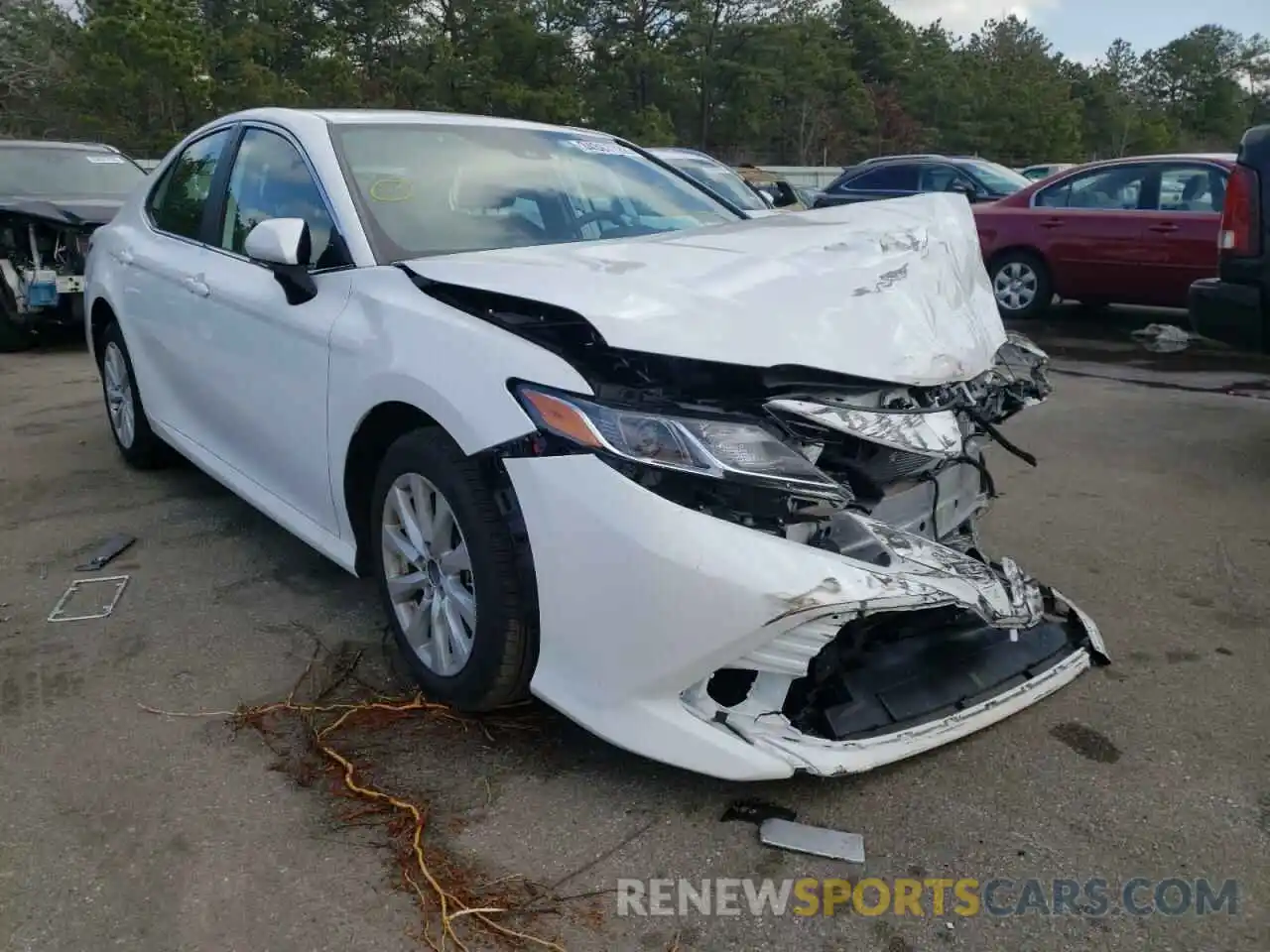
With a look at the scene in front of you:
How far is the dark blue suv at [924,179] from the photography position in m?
12.1

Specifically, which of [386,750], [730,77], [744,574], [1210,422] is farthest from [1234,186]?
[730,77]

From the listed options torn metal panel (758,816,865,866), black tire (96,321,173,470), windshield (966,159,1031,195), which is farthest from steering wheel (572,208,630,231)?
windshield (966,159,1031,195)

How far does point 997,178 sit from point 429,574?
36.8ft

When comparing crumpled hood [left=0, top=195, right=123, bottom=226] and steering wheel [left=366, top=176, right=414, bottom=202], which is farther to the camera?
crumpled hood [left=0, top=195, right=123, bottom=226]

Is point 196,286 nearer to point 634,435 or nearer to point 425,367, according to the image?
point 425,367

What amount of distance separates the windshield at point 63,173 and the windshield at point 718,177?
4.88m

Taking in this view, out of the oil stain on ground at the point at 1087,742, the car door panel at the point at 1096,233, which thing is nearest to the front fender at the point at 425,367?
the oil stain on ground at the point at 1087,742

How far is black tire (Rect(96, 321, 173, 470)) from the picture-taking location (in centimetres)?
490

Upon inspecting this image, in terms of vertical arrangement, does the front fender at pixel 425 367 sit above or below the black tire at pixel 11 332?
above

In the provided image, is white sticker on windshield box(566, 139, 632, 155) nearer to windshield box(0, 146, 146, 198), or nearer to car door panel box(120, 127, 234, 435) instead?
car door panel box(120, 127, 234, 435)

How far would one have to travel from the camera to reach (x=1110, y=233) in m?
9.21

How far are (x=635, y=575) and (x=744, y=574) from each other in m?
0.23

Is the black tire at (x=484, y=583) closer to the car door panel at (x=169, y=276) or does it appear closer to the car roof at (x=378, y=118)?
the car roof at (x=378, y=118)

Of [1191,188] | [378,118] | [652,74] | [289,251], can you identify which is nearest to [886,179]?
[1191,188]
